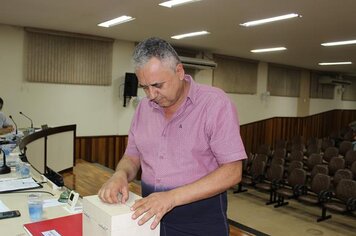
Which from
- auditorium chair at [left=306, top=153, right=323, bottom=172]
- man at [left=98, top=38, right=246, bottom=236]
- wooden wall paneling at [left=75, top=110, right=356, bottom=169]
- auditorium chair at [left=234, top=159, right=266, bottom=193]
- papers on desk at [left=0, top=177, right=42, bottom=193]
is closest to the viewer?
man at [left=98, top=38, right=246, bottom=236]

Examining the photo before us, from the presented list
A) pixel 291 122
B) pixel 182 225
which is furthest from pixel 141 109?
pixel 291 122

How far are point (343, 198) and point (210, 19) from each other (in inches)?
147

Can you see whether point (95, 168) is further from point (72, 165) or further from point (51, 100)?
point (51, 100)

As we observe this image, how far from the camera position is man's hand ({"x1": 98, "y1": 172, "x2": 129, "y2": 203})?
122cm

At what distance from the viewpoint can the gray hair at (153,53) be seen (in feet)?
4.04

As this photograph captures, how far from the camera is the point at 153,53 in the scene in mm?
1229

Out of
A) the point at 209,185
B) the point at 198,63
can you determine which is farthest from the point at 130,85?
the point at 209,185

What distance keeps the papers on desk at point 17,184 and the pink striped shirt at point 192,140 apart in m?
1.52

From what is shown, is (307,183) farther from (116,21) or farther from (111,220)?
(111,220)

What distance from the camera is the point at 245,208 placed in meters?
6.66

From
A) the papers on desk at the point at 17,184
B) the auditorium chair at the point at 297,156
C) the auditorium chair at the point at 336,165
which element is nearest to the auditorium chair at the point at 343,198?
the auditorium chair at the point at 336,165

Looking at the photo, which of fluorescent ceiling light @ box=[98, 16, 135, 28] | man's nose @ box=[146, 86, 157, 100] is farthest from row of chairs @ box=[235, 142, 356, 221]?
man's nose @ box=[146, 86, 157, 100]

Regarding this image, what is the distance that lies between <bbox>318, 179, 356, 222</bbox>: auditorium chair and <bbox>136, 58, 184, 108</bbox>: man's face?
507cm

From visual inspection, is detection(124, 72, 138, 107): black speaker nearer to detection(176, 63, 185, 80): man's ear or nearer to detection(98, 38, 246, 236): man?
detection(98, 38, 246, 236): man
